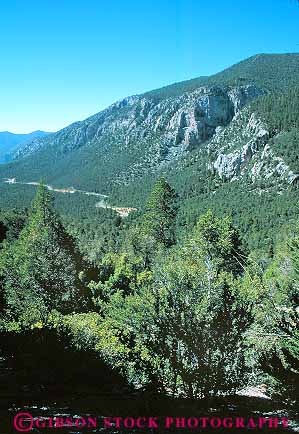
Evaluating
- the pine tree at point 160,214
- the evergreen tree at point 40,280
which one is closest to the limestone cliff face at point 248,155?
the pine tree at point 160,214

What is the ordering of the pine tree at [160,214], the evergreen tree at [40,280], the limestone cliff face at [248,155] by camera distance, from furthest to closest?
the limestone cliff face at [248,155] → the pine tree at [160,214] → the evergreen tree at [40,280]

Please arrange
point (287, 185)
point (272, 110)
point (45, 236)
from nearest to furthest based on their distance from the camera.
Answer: point (45, 236)
point (287, 185)
point (272, 110)

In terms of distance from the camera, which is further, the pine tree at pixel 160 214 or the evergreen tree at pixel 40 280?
the pine tree at pixel 160 214

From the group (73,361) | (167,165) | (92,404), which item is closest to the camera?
(92,404)

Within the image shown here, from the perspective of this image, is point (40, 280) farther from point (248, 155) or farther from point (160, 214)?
point (248, 155)

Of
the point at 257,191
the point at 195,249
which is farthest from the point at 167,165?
the point at 195,249

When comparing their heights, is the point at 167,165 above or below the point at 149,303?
above

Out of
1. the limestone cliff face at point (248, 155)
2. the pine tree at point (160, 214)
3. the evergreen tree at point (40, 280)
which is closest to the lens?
the evergreen tree at point (40, 280)

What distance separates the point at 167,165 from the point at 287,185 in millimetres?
90997

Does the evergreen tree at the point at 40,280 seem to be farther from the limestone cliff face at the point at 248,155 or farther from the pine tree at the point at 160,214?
the limestone cliff face at the point at 248,155

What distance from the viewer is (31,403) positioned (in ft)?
28.1

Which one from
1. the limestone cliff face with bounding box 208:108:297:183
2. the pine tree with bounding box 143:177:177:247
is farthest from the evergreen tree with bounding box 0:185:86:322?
the limestone cliff face with bounding box 208:108:297:183

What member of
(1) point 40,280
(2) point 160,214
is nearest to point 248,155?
(2) point 160,214

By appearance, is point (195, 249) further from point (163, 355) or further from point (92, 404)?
point (92, 404)
